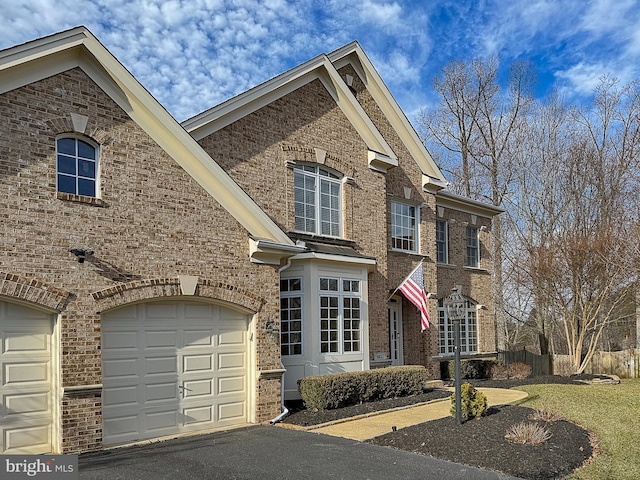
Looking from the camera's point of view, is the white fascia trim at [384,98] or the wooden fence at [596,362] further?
the wooden fence at [596,362]

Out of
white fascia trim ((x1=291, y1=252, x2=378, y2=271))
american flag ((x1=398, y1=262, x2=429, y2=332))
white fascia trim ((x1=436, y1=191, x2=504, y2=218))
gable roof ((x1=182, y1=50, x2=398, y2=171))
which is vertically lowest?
american flag ((x1=398, y1=262, x2=429, y2=332))

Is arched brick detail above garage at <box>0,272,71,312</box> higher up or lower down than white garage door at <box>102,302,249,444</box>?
higher up

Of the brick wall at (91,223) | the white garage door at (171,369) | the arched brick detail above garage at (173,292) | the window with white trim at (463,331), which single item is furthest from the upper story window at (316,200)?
the window with white trim at (463,331)

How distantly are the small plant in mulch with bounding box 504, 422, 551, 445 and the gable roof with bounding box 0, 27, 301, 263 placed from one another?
5.56 meters

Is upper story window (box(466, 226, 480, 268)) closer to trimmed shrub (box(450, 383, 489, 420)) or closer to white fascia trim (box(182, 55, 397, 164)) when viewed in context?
white fascia trim (box(182, 55, 397, 164))

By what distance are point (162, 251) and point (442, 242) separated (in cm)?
1369

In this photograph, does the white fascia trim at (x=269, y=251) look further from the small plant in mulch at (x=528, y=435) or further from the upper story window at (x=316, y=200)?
the small plant in mulch at (x=528, y=435)

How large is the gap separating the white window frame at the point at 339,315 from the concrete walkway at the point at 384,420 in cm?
240

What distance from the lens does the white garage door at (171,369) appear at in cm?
1022

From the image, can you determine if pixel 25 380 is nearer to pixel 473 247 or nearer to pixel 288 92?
pixel 288 92

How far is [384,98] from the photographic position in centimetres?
1970

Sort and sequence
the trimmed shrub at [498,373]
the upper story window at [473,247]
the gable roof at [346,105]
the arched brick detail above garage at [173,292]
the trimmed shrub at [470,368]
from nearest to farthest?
the arched brick detail above garage at [173,292] < the gable roof at [346,105] < the trimmed shrub at [470,368] < the trimmed shrub at [498,373] < the upper story window at [473,247]

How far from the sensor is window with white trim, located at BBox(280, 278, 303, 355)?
1459 cm

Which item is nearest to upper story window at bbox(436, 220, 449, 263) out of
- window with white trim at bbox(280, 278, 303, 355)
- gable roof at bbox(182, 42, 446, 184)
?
gable roof at bbox(182, 42, 446, 184)
